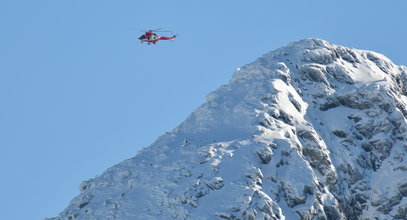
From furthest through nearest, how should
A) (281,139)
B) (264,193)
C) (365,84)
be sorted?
(365,84) < (281,139) < (264,193)

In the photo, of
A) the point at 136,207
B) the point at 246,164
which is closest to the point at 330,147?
the point at 246,164

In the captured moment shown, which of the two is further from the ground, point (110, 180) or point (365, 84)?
point (365, 84)

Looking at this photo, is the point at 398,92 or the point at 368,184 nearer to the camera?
the point at 368,184

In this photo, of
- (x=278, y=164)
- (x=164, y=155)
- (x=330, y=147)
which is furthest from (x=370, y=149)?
(x=164, y=155)

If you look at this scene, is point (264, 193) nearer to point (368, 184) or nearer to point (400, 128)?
point (368, 184)

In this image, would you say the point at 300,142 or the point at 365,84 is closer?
the point at 300,142

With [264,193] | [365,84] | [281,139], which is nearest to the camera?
[264,193]

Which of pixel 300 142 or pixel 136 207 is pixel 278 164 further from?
pixel 136 207
